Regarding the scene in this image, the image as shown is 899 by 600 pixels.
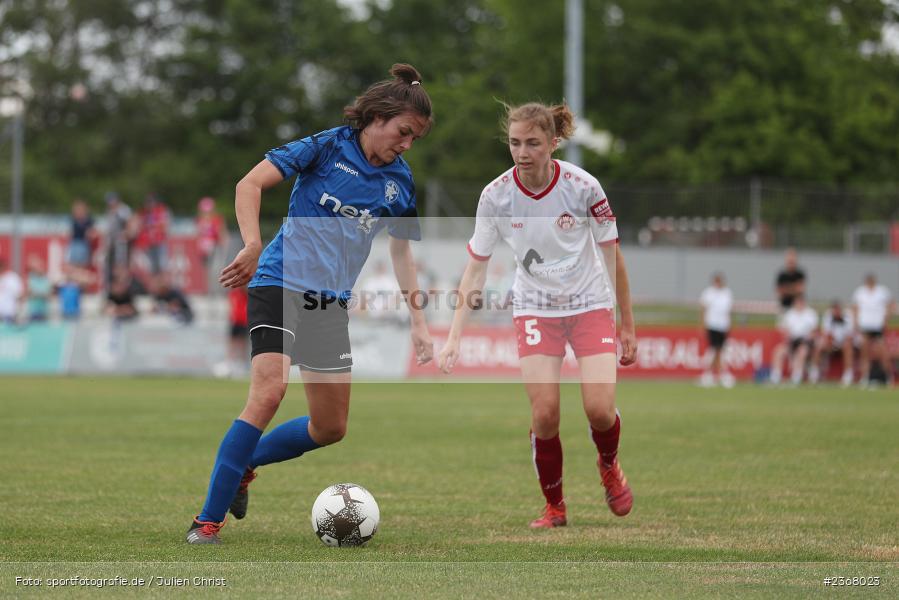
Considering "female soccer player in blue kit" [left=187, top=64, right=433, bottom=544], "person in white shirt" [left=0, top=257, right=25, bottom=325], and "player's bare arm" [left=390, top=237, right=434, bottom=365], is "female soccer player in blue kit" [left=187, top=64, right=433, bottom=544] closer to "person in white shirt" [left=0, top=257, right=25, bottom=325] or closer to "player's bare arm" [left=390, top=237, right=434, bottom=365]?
"player's bare arm" [left=390, top=237, right=434, bottom=365]

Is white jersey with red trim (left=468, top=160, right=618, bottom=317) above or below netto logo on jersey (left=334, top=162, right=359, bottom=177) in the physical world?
below

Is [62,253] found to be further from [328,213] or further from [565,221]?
[328,213]

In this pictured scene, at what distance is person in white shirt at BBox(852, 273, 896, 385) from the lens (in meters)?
22.9

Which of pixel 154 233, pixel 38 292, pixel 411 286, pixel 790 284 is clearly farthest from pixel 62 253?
pixel 411 286

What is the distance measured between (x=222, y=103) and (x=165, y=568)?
51.2 metres

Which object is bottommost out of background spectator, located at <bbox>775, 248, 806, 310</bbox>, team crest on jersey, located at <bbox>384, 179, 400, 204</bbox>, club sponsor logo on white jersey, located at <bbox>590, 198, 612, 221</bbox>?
background spectator, located at <bbox>775, 248, 806, 310</bbox>

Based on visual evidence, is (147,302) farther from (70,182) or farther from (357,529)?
(70,182)

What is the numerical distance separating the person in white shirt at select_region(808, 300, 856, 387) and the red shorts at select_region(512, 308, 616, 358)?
58.1ft

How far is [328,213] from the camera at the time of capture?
6488mm

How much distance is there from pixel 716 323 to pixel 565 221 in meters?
16.6

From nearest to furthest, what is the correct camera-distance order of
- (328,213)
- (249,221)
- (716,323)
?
(249,221), (328,213), (716,323)

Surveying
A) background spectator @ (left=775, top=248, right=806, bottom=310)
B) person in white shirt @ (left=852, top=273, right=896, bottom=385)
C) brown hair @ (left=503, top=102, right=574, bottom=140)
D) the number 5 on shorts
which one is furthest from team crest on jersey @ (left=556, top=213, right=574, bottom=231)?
background spectator @ (left=775, top=248, right=806, bottom=310)

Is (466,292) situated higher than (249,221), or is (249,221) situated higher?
(249,221)

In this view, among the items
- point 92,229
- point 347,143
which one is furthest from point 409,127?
point 92,229
